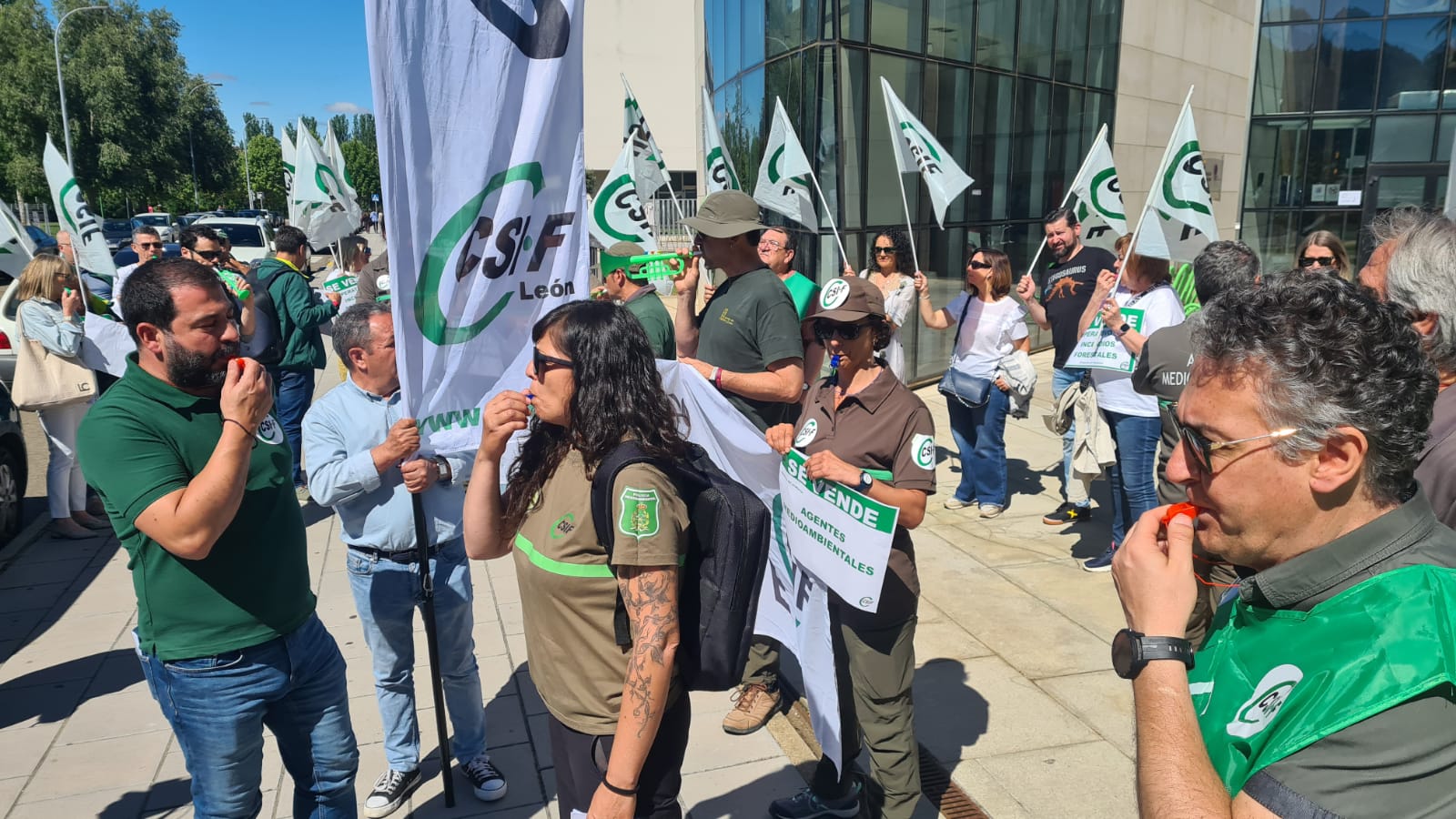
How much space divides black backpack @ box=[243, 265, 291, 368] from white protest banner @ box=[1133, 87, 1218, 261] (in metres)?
6.70

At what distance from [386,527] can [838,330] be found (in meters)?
1.86

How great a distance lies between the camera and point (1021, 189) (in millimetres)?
13117

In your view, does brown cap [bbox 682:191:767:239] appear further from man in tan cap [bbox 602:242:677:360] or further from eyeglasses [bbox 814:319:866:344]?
eyeglasses [bbox 814:319:866:344]

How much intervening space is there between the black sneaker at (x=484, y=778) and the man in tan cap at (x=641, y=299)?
6.51ft

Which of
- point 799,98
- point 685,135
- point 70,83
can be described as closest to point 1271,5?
point 799,98

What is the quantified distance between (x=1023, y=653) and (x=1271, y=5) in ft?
59.1

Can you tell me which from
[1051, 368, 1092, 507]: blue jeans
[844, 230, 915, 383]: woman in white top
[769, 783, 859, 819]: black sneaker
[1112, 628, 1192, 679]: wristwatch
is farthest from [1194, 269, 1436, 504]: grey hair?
[844, 230, 915, 383]: woman in white top

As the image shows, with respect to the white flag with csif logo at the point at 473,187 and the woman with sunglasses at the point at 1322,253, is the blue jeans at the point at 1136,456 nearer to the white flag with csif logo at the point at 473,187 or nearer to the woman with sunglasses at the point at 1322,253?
the woman with sunglasses at the point at 1322,253

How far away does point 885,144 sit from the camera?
11.0m

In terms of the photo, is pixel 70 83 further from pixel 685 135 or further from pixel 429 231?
pixel 429 231

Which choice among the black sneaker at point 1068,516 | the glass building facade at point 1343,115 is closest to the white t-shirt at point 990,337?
the black sneaker at point 1068,516

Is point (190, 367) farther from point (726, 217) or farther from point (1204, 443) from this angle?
point (1204, 443)

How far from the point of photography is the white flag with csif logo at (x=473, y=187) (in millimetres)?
2609

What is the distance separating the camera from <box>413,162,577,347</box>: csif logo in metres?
2.79
